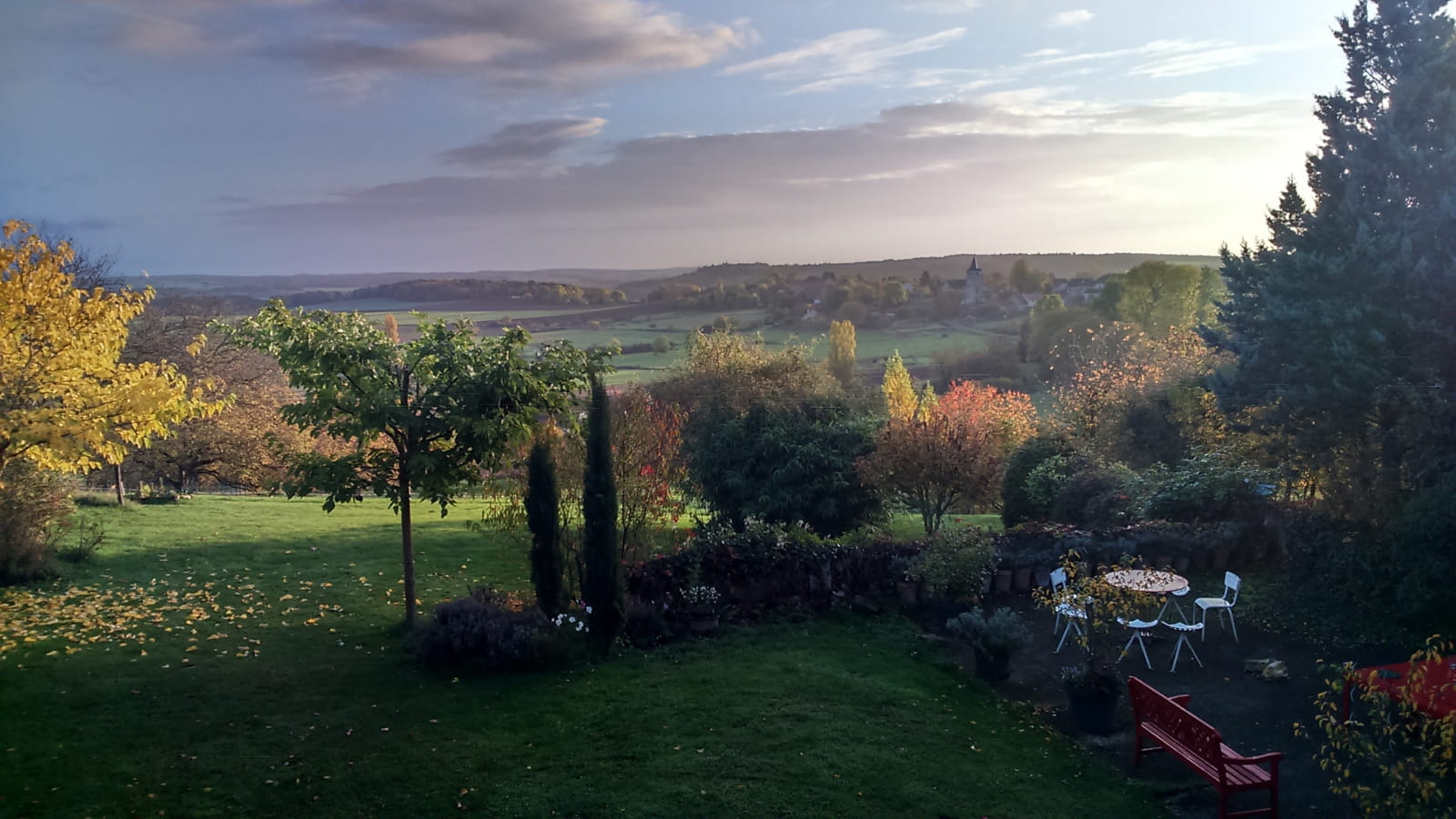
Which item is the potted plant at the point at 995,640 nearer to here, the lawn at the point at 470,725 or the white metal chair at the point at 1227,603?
the lawn at the point at 470,725

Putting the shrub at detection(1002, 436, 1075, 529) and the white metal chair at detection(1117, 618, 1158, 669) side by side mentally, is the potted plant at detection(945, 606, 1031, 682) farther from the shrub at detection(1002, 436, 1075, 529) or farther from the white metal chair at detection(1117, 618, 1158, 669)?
the shrub at detection(1002, 436, 1075, 529)

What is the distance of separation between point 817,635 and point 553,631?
3.54 m

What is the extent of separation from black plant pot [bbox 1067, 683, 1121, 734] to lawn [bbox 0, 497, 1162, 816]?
1.47 ft

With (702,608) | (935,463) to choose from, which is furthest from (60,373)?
(935,463)

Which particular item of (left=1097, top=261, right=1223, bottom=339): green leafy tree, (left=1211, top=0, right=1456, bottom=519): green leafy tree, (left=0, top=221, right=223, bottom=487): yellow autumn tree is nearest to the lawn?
(left=0, top=221, right=223, bottom=487): yellow autumn tree

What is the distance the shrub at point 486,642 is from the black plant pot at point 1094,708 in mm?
5538

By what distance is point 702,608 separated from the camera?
11.2m

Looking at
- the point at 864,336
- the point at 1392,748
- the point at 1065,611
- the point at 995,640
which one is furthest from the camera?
the point at 864,336

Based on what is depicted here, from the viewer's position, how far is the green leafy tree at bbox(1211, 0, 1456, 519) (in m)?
11.5

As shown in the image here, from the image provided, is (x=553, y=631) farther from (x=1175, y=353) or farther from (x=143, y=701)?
(x=1175, y=353)

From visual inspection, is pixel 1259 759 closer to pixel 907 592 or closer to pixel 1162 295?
pixel 907 592

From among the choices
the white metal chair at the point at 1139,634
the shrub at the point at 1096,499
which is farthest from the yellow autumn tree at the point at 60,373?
the shrub at the point at 1096,499

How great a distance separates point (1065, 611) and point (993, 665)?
3.51 feet

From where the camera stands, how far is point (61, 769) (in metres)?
7.06
